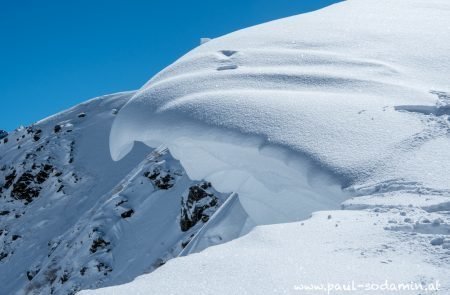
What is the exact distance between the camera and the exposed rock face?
26.0m

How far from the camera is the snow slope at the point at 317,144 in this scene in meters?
3.04

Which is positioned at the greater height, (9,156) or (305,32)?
(305,32)

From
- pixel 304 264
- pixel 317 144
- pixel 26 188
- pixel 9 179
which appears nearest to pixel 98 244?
pixel 26 188

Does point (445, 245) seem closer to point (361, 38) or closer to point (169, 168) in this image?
point (361, 38)

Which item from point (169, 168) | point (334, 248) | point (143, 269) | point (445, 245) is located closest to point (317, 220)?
point (334, 248)

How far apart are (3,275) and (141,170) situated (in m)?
12.1

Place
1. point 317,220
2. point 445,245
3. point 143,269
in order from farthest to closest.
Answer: point 143,269 → point 317,220 → point 445,245

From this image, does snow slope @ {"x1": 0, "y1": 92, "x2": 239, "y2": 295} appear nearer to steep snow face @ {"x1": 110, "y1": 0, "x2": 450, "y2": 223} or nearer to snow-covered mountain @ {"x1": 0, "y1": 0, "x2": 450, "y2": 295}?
snow-covered mountain @ {"x1": 0, "y1": 0, "x2": 450, "y2": 295}

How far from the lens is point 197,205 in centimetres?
2678

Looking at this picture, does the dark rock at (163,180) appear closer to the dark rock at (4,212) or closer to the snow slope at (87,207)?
the snow slope at (87,207)

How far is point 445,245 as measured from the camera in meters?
3.25

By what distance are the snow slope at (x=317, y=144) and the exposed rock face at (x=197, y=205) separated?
55.9 feet

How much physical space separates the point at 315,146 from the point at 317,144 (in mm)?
52

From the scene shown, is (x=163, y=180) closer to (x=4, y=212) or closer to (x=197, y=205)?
(x=197, y=205)
